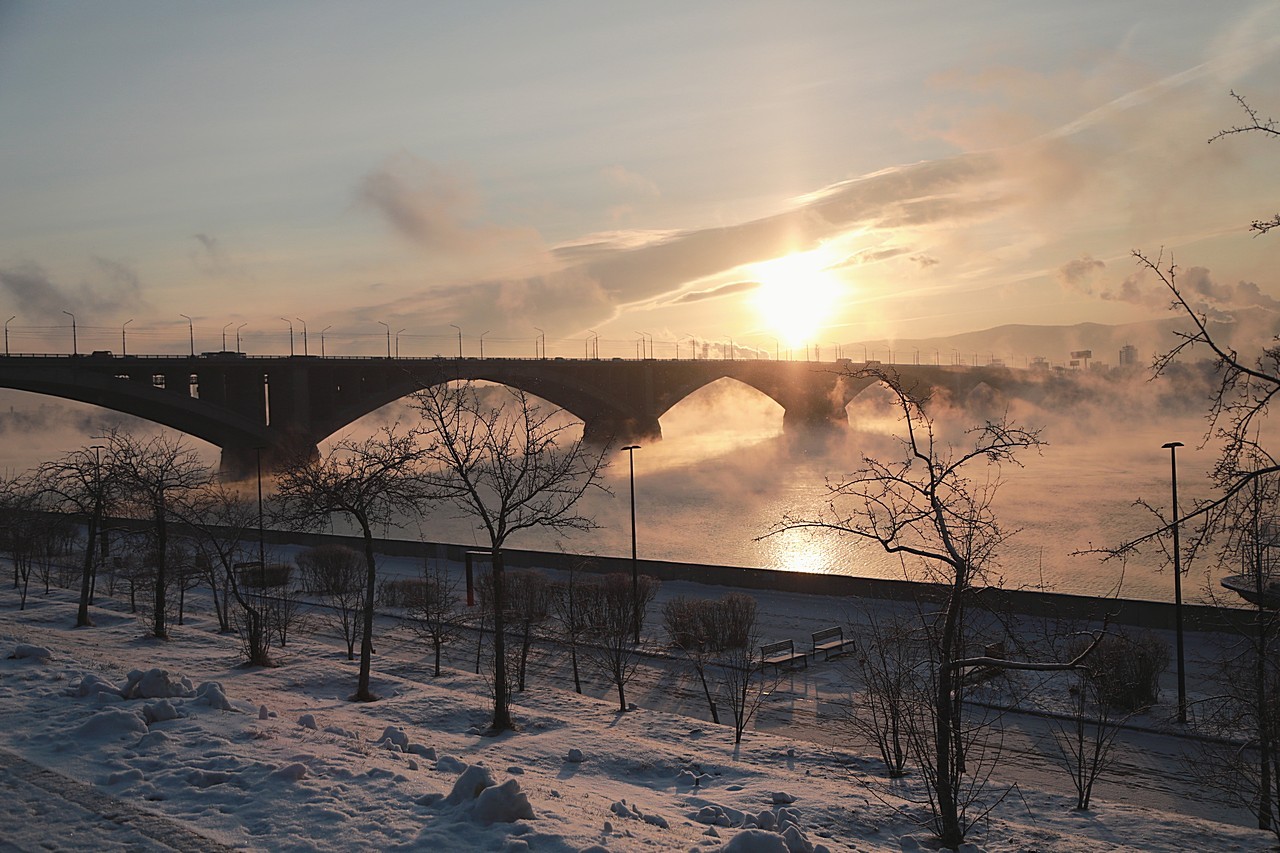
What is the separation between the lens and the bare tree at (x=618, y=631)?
1955 centimetres

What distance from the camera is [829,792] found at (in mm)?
11859

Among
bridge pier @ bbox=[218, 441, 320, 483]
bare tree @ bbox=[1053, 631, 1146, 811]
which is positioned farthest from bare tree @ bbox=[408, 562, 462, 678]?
bridge pier @ bbox=[218, 441, 320, 483]

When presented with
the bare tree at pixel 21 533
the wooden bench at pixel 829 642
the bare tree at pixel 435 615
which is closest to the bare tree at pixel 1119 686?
the wooden bench at pixel 829 642

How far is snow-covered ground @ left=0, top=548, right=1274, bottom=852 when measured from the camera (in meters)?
7.98

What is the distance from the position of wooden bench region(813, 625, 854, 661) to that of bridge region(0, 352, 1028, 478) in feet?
49.4

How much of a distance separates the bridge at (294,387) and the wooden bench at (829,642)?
592 inches

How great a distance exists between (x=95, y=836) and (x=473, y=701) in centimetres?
922

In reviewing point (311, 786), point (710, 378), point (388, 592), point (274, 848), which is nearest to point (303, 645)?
point (388, 592)

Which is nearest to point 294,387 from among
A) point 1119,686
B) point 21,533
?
point 21,533

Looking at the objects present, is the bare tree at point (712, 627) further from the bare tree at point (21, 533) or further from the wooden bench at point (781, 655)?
the bare tree at point (21, 533)

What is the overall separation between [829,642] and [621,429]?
8014 cm

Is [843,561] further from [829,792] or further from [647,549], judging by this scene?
[829,792]

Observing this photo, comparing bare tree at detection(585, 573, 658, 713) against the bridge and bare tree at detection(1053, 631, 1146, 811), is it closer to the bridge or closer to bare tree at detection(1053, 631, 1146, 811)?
bare tree at detection(1053, 631, 1146, 811)

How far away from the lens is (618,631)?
2041 cm
